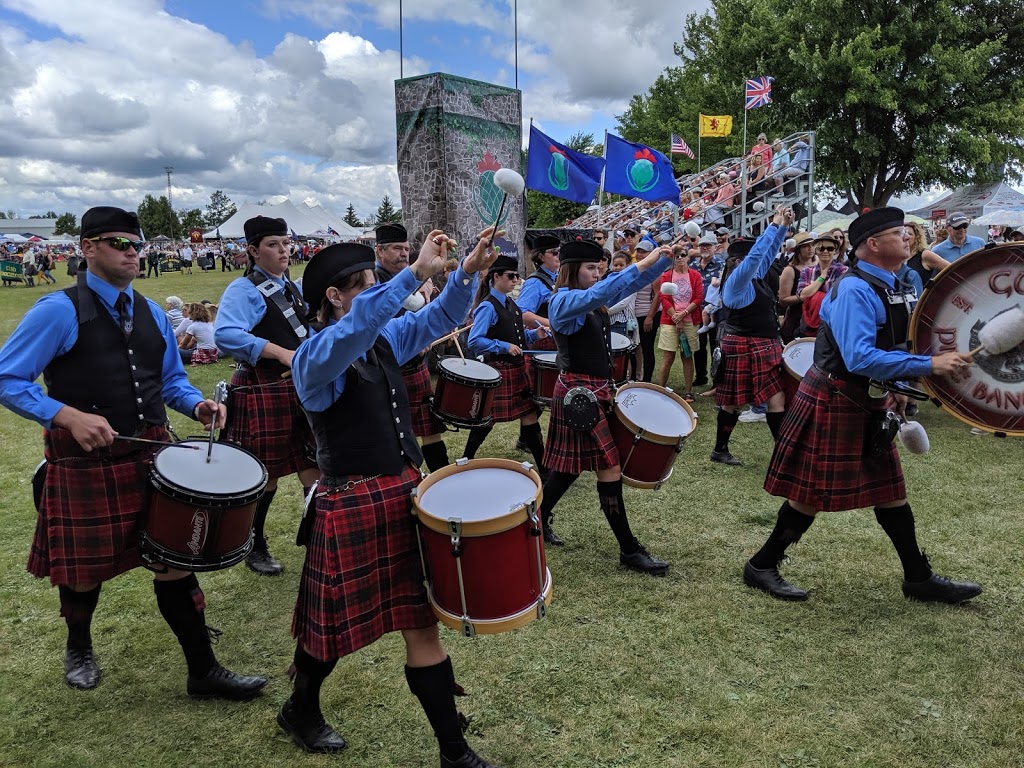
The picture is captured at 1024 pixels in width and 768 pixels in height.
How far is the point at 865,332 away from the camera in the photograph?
10.2ft

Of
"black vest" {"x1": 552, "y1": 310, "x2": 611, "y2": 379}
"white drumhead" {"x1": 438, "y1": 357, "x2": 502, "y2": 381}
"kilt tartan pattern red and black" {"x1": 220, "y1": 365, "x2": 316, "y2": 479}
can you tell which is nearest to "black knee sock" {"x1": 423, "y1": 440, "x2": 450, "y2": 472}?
"white drumhead" {"x1": 438, "y1": 357, "x2": 502, "y2": 381}

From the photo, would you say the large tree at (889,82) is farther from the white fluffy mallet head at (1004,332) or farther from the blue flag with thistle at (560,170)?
the white fluffy mallet head at (1004,332)

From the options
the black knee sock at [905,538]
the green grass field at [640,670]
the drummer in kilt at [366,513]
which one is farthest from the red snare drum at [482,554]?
the black knee sock at [905,538]

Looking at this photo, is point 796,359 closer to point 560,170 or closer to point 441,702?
point 441,702

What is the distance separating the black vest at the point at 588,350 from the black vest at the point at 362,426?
188 cm

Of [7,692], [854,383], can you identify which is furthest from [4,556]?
[854,383]

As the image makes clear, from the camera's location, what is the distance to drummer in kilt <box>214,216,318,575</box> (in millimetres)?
3797

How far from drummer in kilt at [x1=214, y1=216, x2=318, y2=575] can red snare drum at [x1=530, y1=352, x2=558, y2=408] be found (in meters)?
1.93

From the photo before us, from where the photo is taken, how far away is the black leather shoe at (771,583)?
12.1 ft

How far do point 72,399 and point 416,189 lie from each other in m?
6.54

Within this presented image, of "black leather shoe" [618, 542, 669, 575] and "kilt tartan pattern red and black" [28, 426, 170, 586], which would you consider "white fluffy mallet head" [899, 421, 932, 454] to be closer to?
"black leather shoe" [618, 542, 669, 575]

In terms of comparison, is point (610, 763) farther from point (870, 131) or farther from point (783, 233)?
point (870, 131)

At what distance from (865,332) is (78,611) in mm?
3589

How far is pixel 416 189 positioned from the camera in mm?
8812
